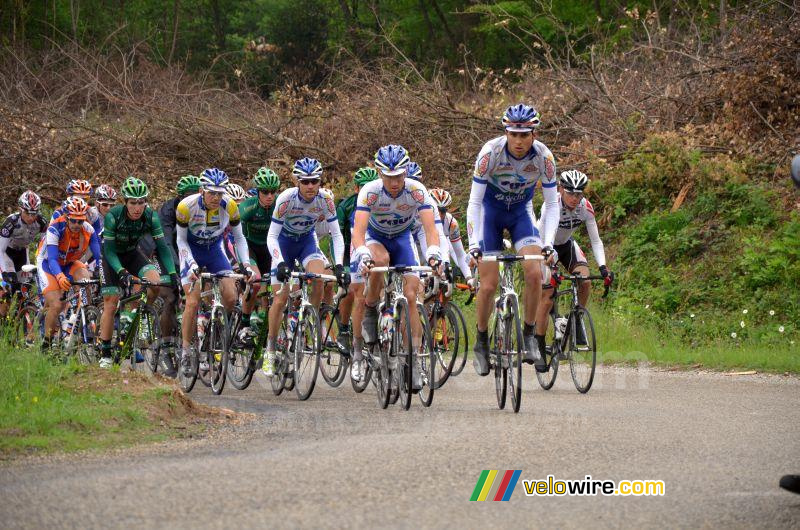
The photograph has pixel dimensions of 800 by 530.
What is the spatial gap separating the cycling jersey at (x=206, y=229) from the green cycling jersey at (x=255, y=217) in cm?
55

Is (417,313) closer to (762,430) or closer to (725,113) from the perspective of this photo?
(762,430)

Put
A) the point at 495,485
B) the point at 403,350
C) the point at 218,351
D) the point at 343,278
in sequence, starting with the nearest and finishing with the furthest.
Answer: the point at 495,485
the point at 403,350
the point at 343,278
the point at 218,351

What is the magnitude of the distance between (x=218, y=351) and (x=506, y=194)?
356cm

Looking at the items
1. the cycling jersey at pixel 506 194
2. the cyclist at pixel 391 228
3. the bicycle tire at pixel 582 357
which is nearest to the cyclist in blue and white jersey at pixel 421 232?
the cyclist at pixel 391 228

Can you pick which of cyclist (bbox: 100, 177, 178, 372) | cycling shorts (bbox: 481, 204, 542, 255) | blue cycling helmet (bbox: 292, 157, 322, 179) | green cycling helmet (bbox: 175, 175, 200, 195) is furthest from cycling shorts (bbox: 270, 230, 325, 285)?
green cycling helmet (bbox: 175, 175, 200, 195)

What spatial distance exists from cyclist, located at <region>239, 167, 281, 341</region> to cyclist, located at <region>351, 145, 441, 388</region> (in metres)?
1.95

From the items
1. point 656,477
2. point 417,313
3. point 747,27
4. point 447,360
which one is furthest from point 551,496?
point 747,27

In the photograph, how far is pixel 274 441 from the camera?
8922 mm

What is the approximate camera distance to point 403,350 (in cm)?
1063

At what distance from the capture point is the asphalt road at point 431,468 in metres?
6.27

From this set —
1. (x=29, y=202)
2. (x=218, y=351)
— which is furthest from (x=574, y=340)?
(x=29, y=202)

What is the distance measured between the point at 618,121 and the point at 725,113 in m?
2.22

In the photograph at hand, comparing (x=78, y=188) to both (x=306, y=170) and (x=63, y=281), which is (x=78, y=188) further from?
(x=306, y=170)

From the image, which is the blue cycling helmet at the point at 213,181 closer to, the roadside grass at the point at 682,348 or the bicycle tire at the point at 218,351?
the bicycle tire at the point at 218,351
